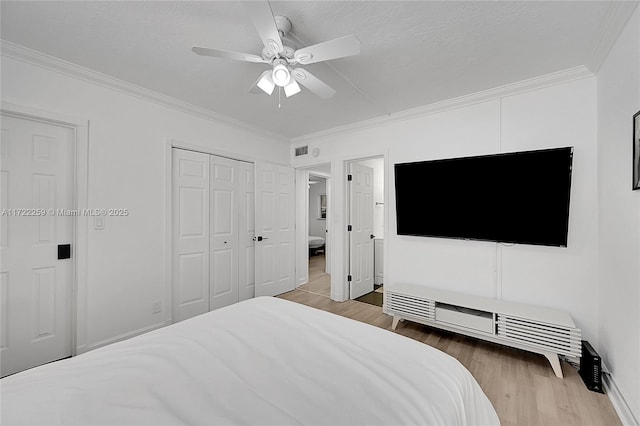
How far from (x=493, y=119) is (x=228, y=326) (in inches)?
119

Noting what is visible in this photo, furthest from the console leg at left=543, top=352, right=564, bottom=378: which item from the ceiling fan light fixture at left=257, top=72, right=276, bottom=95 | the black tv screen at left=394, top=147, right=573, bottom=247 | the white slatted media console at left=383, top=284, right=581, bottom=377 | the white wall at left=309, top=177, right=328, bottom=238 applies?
the white wall at left=309, top=177, right=328, bottom=238

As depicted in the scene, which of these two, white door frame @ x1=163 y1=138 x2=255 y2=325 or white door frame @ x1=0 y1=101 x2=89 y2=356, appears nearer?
white door frame @ x1=0 y1=101 x2=89 y2=356

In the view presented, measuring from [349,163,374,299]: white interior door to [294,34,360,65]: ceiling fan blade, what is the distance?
7.47 ft


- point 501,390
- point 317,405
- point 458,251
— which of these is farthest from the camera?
point 458,251

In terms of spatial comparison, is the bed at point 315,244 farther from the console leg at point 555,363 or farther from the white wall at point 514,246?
the console leg at point 555,363

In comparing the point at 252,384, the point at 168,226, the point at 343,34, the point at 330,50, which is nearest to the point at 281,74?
the point at 330,50

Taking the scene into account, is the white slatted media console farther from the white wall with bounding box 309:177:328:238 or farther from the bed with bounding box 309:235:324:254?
the white wall with bounding box 309:177:328:238

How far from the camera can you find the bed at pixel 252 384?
815 mm

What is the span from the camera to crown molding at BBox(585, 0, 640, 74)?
1.49 meters

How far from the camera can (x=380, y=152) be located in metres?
3.35

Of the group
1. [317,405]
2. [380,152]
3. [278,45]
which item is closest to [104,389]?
[317,405]

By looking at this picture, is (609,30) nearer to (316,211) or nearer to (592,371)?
(592,371)

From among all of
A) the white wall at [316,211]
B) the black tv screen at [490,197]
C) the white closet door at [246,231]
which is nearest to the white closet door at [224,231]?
the white closet door at [246,231]

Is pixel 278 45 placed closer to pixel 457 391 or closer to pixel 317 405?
pixel 317 405
